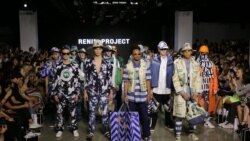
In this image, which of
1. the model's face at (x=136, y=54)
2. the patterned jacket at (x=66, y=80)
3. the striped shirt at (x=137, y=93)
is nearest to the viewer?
the model's face at (x=136, y=54)

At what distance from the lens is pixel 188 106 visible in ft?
23.7

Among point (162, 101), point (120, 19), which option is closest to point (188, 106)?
point (162, 101)

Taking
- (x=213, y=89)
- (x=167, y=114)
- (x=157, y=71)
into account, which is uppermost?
(x=157, y=71)

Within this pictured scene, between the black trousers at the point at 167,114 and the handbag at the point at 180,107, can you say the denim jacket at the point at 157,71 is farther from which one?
the handbag at the point at 180,107

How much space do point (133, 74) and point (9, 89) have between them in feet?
7.14

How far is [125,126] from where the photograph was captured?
6.68 metres

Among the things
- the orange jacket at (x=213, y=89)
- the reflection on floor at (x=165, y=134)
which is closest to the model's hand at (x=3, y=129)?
the reflection on floor at (x=165, y=134)

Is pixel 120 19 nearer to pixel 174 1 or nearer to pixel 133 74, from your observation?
pixel 174 1

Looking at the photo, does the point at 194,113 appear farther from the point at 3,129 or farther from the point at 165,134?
the point at 3,129

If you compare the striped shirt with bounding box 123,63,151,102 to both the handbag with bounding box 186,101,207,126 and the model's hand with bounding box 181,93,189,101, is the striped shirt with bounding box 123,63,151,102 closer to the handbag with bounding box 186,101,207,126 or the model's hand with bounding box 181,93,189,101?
the model's hand with bounding box 181,93,189,101

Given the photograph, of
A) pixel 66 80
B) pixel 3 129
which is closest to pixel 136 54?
pixel 66 80

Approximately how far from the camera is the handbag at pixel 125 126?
259 inches

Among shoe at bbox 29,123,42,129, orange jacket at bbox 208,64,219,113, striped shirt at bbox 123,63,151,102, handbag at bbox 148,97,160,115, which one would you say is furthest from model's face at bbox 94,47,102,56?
orange jacket at bbox 208,64,219,113

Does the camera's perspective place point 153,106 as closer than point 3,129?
No
